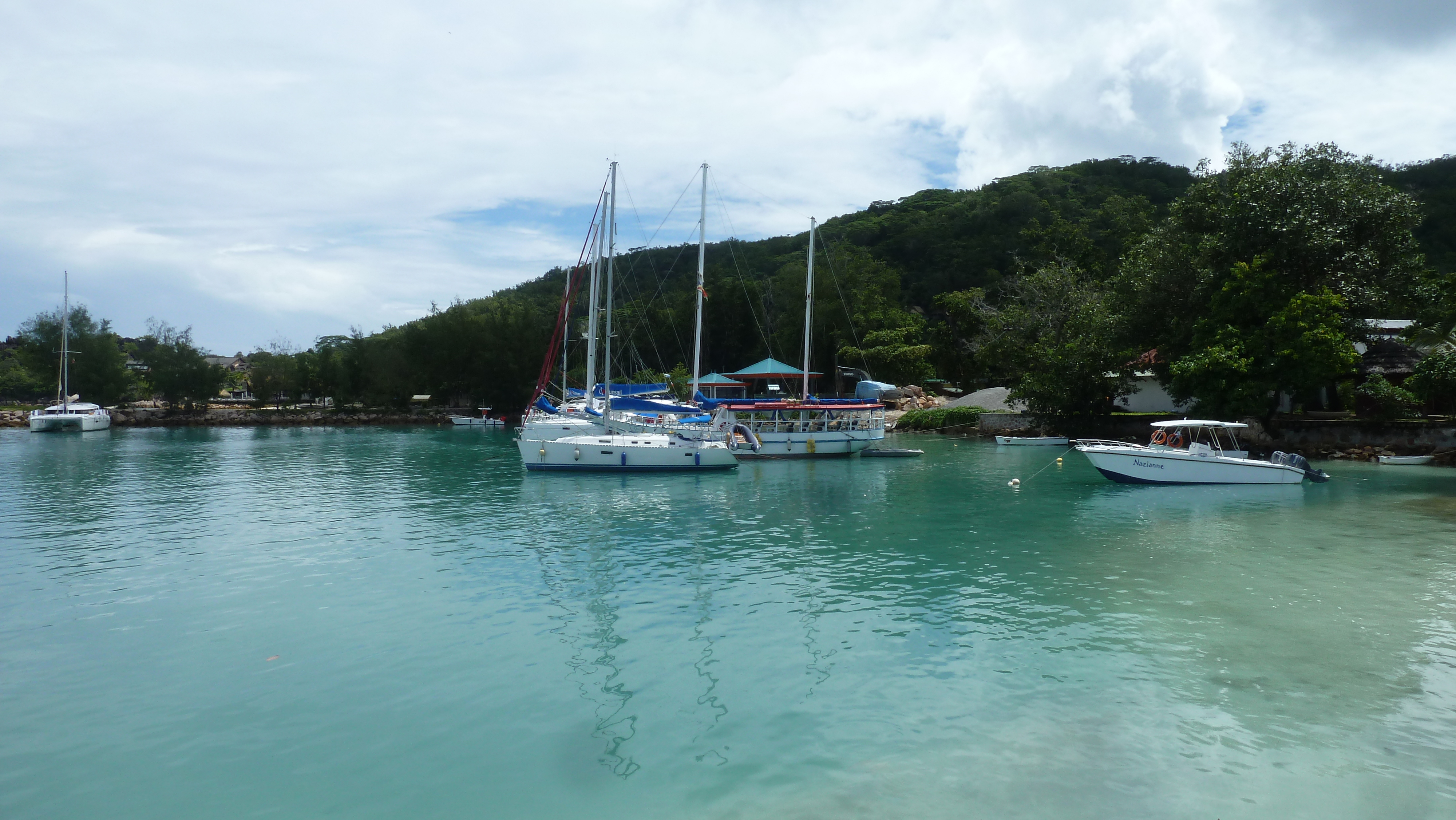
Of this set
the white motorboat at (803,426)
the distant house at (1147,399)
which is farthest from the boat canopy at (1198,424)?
the distant house at (1147,399)

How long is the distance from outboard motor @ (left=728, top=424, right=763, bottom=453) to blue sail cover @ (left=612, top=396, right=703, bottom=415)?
17.1 ft

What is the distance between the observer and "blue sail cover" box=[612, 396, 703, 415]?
4500 cm

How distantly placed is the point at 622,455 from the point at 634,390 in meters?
21.1

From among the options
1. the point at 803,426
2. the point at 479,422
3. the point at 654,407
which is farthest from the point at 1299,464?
the point at 479,422

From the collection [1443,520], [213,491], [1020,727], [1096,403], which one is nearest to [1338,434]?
[1096,403]

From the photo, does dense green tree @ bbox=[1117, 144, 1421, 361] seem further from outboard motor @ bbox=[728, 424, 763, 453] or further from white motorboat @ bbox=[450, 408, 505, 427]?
white motorboat @ bbox=[450, 408, 505, 427]

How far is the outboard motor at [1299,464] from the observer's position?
97.8ft

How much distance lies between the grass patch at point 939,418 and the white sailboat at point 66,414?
7334cm

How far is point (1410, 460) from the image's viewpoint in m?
35.5

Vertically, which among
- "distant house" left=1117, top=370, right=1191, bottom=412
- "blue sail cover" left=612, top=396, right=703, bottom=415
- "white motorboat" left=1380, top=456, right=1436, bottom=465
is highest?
"distant house" left=1117, top=370, right=1191, bottom=412

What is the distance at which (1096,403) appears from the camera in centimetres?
5034

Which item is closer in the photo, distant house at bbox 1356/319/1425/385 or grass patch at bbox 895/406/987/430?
distant house at bbox 1356/319/1425/385

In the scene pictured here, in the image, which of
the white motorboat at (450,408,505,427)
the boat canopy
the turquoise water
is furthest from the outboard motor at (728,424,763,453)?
the white motorboat at (450,408,505,427)

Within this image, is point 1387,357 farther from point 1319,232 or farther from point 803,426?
point 803,426
